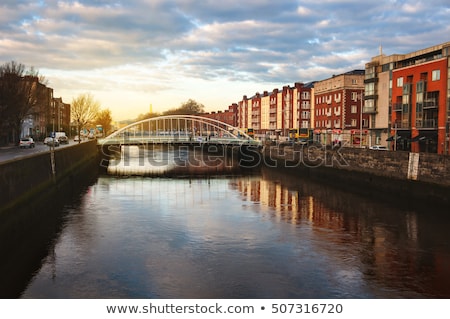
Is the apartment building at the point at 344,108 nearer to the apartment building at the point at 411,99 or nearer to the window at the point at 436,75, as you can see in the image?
the apartment building at the point at 411,99

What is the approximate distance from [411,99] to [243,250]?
128ft

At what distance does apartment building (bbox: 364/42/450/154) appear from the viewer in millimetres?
43219

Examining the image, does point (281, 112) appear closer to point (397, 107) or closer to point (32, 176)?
point (397, 107)

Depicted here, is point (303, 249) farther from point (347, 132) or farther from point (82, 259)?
point (347, 132)

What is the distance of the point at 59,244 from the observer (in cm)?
1714

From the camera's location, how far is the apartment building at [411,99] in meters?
43.2

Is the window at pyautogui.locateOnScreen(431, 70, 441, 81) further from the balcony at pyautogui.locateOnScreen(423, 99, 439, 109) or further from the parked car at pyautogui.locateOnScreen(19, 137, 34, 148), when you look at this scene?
the parked car at pyautogui.locateOnScreen(19, 137, 34, 148)

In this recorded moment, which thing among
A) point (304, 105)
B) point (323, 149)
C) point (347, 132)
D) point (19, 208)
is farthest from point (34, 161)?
point (304, 105)

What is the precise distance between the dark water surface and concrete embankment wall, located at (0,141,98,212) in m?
2.12

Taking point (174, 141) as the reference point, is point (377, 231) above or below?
below

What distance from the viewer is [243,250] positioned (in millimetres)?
16266

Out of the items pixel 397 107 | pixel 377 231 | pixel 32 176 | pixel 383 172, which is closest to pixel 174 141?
pixel 397 107

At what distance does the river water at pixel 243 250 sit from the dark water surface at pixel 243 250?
4cm

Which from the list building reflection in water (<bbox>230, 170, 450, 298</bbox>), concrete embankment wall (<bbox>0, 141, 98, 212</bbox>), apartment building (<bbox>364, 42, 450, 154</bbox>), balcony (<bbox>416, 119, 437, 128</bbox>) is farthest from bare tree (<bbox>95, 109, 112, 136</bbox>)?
building reflection in water (<bbox>230, 170, 450, 298</bbox>)
